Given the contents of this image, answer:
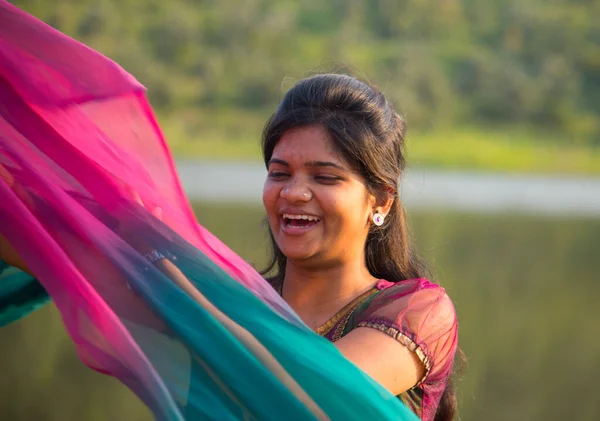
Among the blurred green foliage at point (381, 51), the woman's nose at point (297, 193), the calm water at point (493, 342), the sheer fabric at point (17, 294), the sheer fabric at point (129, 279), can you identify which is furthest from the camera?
the blurred green foliage at point (381, 51)

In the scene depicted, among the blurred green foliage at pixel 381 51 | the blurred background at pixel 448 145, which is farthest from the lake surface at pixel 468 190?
the blurred green foliage at pixel 381 51

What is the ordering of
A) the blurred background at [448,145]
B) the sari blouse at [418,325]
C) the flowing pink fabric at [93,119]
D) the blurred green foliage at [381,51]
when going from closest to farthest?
the flowing pink fabric at [93,119] → the sari blouse at [418,325] → the blurred background at [448,145] → the blurred green foliage at [381,51]

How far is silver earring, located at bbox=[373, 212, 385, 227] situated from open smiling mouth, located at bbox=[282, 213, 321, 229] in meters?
0.16

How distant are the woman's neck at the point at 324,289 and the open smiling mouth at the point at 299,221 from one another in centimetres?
9

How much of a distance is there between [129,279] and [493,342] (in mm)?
5846

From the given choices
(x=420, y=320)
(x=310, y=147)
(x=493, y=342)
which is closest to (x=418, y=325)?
(x=420, y=320)

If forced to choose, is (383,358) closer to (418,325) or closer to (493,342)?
(418,325)

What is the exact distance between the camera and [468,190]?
77.5ft

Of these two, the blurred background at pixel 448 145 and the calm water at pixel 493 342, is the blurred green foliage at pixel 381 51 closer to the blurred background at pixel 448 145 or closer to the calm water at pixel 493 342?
the blurred background at pixel 448 145

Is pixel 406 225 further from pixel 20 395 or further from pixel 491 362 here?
pixel 491 362

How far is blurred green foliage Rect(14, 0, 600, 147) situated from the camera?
3669cm

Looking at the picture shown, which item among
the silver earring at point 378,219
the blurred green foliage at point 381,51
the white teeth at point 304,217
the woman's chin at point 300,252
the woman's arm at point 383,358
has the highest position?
the blurred green foliage at point 381,51

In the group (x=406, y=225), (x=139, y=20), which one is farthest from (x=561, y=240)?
(x=139, y=20)

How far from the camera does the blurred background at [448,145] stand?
5695mm
